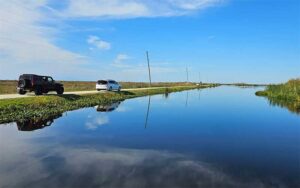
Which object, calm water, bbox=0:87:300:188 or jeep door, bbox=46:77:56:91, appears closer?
Answer: calm water, bbox=0:87:300:188

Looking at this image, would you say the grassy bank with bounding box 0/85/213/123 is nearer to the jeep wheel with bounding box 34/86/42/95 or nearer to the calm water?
the jeep wheel with bounding box 34/86/42/95

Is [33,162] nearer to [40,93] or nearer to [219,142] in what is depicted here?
[219,142]

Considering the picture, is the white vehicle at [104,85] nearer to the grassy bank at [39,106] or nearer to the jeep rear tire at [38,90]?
the grassy bank at [39,106]

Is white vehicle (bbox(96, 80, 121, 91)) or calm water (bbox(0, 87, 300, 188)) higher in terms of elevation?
white vehicle (bbox(96, 80, 121, 91))

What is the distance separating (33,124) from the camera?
23.2 meters

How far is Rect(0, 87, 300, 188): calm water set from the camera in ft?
36.2

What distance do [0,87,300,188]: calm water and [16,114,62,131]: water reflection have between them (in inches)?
2.3

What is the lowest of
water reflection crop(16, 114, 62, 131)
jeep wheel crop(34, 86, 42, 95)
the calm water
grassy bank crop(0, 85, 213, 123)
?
the calm water

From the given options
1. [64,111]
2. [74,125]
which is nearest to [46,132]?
[74,125]

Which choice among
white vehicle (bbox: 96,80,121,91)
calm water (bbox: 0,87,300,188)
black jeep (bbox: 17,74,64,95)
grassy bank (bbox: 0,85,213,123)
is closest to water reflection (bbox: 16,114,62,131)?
calm water (bbox: 0,87,300,188)

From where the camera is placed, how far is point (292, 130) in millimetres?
22891

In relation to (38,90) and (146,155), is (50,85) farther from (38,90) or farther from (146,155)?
(146,155)

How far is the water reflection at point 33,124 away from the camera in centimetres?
2158

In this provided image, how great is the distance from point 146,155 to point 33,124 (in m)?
11.3
